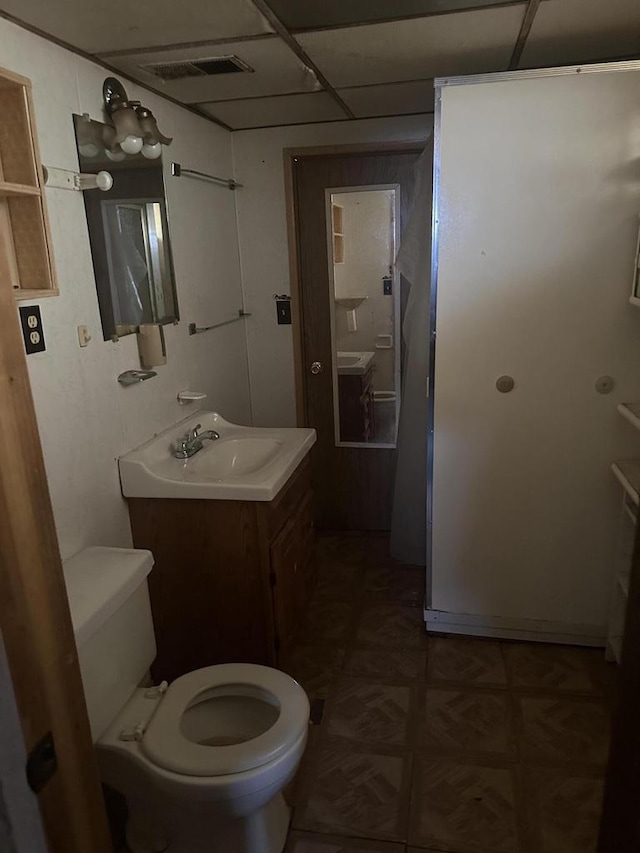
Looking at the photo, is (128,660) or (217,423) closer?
(128,660)

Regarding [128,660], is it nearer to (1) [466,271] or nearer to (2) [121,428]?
(2) [121,428]

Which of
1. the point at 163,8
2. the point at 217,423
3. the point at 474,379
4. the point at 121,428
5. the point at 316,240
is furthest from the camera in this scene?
the point at 316,240

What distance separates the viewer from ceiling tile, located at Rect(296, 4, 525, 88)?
5.80ft

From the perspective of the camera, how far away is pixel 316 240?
315 cm

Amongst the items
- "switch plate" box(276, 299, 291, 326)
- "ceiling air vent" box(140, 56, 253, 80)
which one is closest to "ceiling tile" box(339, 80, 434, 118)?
"ceiling air vent" box(140, 56, 253, 80)

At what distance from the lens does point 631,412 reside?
A: 2.06 metres

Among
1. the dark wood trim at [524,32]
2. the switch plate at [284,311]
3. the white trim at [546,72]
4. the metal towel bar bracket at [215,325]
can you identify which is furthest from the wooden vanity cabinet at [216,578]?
the dark wood trim at [524,32]

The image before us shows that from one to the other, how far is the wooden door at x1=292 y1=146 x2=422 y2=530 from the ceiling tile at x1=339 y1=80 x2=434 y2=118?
A: 7.9 inches

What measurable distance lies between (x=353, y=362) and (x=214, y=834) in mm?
2199

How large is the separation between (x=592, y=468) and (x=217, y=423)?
1487mm

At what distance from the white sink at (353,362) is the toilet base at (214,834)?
6.76ft

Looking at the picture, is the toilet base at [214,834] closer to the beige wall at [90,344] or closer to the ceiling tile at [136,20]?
the beige wall at [90,344]

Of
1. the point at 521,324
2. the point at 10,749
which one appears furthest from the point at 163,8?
the point at 10,749

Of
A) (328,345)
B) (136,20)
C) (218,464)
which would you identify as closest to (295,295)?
(328,345)
